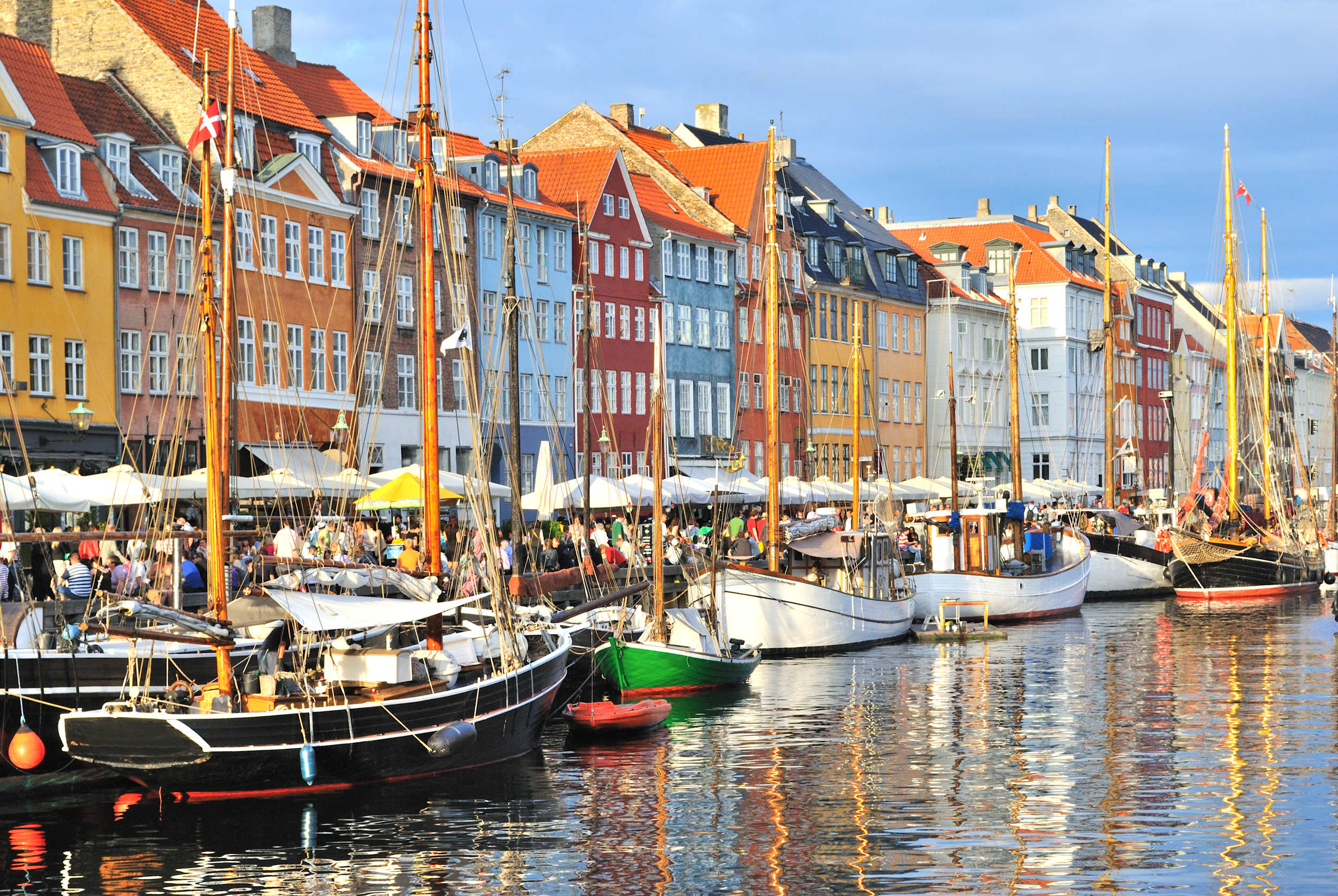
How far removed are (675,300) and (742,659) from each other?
4374 cm

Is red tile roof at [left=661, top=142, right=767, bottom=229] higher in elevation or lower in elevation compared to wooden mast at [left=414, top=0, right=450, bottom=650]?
higher

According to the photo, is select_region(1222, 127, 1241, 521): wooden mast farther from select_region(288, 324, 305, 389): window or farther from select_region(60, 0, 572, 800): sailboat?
select_region(60, 0, 572, 800): sailboat

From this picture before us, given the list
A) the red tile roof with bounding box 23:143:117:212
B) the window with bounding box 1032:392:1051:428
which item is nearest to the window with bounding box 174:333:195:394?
the red tile roof with bounding box 23:143:117:212

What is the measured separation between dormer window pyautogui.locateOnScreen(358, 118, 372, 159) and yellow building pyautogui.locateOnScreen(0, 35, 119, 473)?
1245 cm

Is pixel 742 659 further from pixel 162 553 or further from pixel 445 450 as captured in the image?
pixel 445 450

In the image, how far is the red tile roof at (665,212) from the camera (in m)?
78.4

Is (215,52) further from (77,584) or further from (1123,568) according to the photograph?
(1123,568)

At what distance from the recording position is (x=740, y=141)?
9525cm

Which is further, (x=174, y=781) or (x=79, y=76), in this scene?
(x=79, y=76)

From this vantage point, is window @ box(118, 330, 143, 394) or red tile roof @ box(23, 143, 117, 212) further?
window @ box(118, 330, 143, 394)

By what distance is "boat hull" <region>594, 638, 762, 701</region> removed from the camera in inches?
1329

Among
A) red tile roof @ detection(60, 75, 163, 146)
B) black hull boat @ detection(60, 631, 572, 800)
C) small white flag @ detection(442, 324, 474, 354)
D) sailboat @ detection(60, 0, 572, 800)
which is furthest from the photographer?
red tile roof @ detection(60, 75, 163, 146)

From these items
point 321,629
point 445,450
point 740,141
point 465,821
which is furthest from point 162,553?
point 740,141

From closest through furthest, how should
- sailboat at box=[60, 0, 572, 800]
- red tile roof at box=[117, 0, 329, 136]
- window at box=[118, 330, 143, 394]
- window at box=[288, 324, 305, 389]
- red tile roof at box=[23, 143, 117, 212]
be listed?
sailboat at box=[60, 0, 572, 800], red tile roof at box=[23, 143, 117, 212], window at box=[118, 330, 143, 394], red tile roof at box=[117, 0, 329, 136], window at box=[288, 324, 305, 389]
